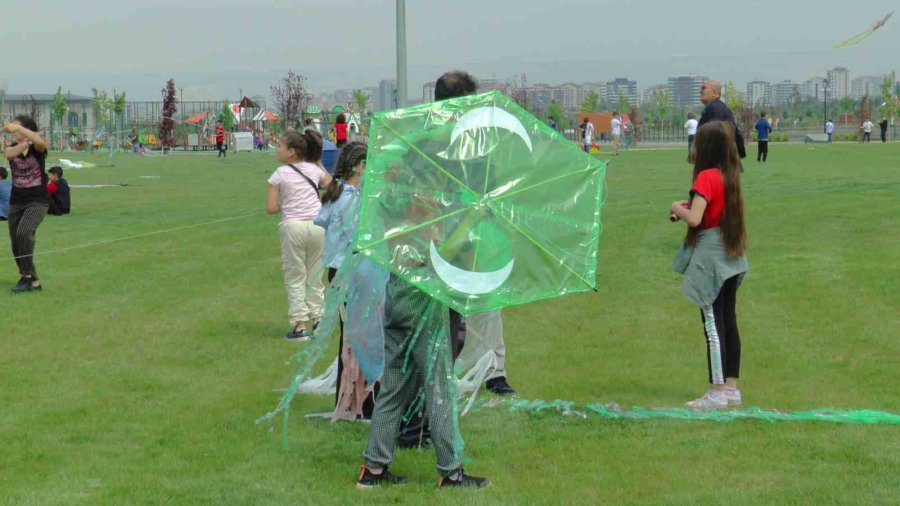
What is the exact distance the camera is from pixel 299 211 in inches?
420

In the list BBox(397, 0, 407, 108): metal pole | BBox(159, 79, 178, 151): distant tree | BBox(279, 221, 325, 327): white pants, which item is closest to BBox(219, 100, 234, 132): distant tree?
BBox(159, 79, 178, 151): distant tree

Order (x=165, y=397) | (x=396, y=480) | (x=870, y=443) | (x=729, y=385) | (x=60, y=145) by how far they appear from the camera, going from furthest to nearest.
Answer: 1. (x=60, y=145)
2. (x=165, y=397)
3. (x=729, y=385)
4. (x=870, y=443)
5. (x=396, y=480)

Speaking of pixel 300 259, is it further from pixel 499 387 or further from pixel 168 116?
pixel 168 116

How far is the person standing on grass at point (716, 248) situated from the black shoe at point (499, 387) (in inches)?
53.3

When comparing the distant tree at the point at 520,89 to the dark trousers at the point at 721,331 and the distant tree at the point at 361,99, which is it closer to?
the distant tree at the point at 361,99

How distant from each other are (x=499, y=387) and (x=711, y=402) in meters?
1.54

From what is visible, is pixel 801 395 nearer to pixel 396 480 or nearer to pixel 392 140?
pixel 396 480

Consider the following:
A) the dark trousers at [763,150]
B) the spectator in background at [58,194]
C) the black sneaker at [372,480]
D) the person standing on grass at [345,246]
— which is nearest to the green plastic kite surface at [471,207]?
the black sneaker at [372,480]

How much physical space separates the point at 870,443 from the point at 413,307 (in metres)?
2.88

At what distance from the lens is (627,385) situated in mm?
8758

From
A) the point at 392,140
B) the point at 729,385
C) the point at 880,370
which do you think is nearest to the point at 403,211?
the point at 392,140

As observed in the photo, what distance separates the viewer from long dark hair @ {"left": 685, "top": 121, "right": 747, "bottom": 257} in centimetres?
757

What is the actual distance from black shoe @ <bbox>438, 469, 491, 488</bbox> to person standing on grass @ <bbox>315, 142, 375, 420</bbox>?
1.40m

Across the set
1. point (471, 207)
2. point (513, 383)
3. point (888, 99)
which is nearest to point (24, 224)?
point (513, 383)
